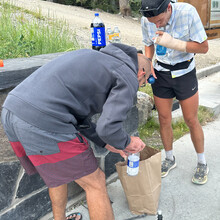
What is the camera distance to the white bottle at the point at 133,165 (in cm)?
230

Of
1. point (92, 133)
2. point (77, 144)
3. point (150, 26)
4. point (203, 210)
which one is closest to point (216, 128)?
point (203, 210)

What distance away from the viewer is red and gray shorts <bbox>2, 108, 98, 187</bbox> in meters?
1.84

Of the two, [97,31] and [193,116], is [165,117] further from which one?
[97,31]

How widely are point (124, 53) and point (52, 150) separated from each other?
0.82 metres

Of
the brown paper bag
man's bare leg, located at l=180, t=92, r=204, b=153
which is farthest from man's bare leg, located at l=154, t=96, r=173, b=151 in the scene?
the brown paper bag

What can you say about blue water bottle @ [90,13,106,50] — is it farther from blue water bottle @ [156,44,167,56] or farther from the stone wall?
the stone wall

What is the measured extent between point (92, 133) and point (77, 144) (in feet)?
1.27

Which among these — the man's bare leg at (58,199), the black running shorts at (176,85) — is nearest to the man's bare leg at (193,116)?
the black running shorts at (176,85)

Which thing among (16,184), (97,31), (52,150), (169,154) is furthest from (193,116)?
(16,184)

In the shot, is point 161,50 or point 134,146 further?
point 161,50

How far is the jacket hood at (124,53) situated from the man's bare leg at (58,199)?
1124 mm

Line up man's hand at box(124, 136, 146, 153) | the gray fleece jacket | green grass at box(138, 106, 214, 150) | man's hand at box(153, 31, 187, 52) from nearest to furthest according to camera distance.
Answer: the gray fleece jacket, man's hand at box(124, 136, 146, 153), man's hand at box(153, 31, 187, 52), green grass at box(138, 106, 214, 150)

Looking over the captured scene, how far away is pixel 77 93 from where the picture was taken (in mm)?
1843

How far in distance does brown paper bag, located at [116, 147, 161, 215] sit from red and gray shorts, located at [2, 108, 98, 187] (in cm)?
58
